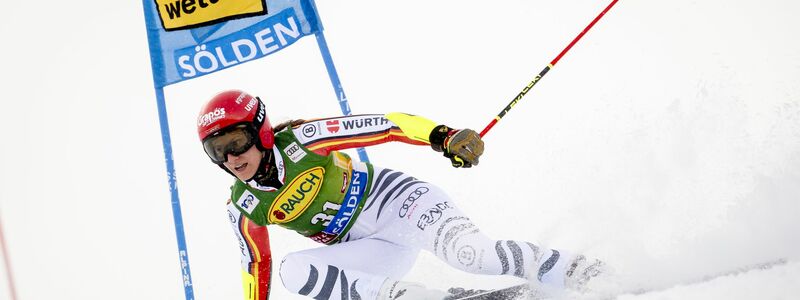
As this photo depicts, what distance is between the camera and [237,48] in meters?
6.23

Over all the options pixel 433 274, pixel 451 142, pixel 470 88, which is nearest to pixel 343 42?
pixel 470 88

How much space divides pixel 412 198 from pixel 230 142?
1119 millimetres

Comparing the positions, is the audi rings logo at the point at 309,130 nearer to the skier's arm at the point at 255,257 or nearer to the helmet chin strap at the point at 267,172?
the helmet chin strap at the point at 267,172

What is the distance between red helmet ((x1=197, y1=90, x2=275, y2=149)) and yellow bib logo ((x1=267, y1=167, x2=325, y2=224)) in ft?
0.86

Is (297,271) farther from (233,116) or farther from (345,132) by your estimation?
(233,116)

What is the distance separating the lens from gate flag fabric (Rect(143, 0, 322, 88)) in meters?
6.07

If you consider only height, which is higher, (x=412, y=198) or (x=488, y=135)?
(x=488, y=135)

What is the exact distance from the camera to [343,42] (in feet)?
36.6

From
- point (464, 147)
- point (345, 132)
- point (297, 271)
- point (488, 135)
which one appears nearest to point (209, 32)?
point (345, 132)

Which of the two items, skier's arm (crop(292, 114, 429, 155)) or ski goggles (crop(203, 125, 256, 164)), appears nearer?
ski goggles (crop(203, 125, 256, 164))

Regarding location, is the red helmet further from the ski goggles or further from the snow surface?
the snow surface

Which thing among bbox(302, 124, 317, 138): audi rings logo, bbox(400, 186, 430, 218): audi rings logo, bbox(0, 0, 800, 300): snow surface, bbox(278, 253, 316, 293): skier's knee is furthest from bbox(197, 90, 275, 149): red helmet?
bbox(400, 186, 430, 218): audi rings logo

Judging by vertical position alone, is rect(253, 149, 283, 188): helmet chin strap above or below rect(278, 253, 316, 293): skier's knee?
above

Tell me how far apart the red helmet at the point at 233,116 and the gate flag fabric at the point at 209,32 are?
1.84 meters
